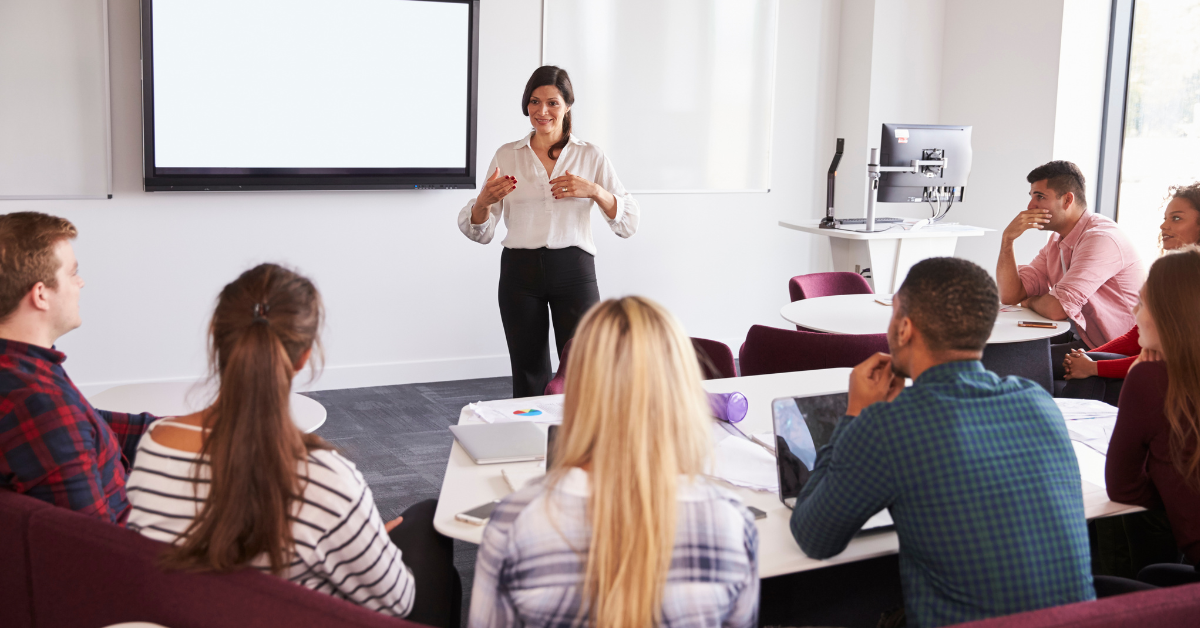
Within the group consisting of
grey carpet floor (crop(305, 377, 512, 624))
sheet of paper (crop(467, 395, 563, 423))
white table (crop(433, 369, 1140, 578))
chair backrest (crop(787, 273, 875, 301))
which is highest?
chair backrest (crop(787, 273, 875, 301))

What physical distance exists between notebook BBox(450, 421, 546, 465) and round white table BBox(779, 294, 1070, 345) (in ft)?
4.91

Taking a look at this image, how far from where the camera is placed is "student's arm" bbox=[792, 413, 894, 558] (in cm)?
149

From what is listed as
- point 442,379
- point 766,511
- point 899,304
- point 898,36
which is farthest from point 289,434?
point 898,36

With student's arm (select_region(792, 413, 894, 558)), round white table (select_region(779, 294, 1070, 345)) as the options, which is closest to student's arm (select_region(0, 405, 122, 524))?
student's arm (select_region(792, 413, 894, 558))

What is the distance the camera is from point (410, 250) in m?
5.20

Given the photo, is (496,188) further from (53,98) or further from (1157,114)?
(1157,114)

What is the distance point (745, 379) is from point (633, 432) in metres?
1.59

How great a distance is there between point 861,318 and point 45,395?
283 centimetres

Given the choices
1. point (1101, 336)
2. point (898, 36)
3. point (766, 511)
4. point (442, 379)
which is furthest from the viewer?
point (898, 36)

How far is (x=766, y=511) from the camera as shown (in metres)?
1.78

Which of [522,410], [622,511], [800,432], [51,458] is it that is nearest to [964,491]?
[800,432]

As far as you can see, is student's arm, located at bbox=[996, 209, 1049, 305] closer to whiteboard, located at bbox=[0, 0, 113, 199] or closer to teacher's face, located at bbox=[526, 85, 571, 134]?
teacher's face, located at bbox=[526, 85, 571, 134]

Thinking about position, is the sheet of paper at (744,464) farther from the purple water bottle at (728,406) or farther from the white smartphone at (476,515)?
the white smartphone at (476,515)

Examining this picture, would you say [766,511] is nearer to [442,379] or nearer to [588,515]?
[588,515]
